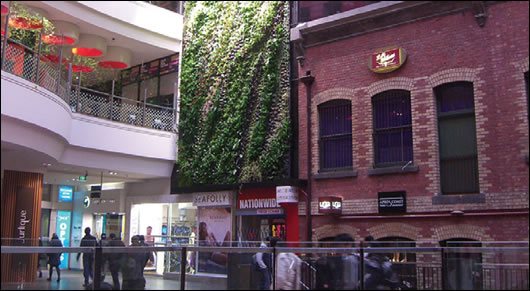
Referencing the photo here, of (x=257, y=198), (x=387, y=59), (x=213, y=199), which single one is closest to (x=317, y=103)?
(x=387, y=59)

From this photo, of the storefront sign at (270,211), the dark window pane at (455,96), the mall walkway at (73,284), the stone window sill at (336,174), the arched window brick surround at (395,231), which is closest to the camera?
the mall walkway at (73,284)

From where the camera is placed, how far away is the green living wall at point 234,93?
17.5 meters

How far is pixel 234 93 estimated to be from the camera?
18.8 meters

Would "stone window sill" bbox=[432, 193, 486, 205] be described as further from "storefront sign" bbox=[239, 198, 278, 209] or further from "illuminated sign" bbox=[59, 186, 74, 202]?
"illuminated sign" bbox=[59, 186, 74, 202]

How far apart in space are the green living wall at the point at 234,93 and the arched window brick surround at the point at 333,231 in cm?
206

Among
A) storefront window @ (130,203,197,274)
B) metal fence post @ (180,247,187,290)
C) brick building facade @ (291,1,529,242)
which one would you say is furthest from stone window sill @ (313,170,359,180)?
metal fence post @ (180,247,187,290)

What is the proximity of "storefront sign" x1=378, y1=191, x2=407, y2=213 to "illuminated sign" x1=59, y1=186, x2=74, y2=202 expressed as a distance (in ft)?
57.6

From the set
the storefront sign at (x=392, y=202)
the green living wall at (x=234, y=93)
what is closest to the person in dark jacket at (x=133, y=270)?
the storefront sign at (x=392, y=202)

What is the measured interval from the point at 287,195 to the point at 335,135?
83.8 inches

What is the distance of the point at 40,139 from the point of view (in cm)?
1093

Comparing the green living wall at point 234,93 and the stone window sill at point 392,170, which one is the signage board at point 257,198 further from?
the stone window sill at point 392,170

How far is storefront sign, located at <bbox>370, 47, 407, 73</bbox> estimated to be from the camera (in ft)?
47.1

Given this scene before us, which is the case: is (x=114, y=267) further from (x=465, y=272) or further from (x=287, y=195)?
(x=287, y=195)

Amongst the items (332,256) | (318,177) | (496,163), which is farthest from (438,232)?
(332,256)
